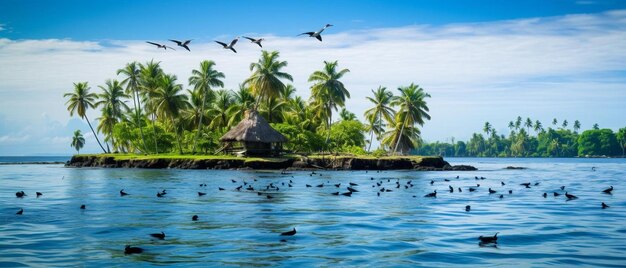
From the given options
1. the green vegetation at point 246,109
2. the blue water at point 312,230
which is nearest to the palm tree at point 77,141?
the green vegetation at point 246,109

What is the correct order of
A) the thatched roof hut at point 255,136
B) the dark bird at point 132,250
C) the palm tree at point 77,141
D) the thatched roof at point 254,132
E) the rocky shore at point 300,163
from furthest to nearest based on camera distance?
the palm tree at point 77,141 < the thatched roof hut at point 255,136 < the thatched roof at point 254,132 < the rocky shore at point 300,163 < the dark bird at point 132,250

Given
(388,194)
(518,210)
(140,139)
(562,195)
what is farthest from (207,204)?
(140,139)

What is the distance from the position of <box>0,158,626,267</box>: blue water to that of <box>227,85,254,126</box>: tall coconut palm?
47.0 meters

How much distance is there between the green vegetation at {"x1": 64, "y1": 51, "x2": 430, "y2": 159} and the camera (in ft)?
270

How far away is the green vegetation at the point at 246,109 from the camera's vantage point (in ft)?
270

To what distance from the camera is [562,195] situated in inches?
1507

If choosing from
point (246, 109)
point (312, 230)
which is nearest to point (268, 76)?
point (246, 109)

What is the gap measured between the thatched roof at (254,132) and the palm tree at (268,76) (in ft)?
22.1

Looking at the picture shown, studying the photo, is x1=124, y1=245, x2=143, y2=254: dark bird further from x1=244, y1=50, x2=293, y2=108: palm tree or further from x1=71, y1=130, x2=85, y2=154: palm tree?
x1=71, y1=130, x2=85, y2=154: palm tree

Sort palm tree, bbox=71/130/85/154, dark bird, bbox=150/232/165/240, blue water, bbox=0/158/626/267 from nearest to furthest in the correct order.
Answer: blue water, bbox=0/158/626/267 < dark bird, bbox=150/232/165/240 < palm tree, bbox=71/130/85/154

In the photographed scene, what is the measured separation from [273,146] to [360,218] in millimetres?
58780

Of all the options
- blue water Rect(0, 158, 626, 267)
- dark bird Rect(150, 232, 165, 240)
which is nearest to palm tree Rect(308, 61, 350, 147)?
blue water Rect(0, 158, 626, 267)

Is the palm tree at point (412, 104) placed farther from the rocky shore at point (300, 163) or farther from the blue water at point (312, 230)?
the blue water at point (312, 230)

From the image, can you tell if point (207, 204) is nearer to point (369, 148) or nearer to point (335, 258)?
point (335, 258)
